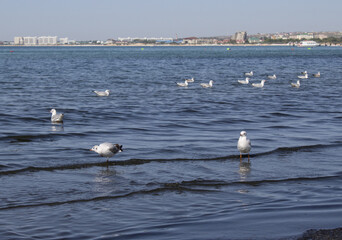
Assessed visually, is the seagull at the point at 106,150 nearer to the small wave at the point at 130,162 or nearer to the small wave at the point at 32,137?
the small wave at the point at 130,162

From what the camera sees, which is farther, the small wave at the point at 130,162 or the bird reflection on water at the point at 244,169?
the small wave at the point at 130,162

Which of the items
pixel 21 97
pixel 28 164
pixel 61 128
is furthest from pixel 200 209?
pixel 21 97

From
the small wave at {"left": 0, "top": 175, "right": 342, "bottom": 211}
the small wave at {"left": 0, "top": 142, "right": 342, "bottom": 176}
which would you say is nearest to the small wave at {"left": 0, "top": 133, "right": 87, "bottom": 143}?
the small wave at {"left": 0, "top": 142, "right": 342, "bottom": 176}

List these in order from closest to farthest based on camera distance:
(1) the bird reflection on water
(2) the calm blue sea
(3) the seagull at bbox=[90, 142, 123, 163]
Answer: (2) the calm blue sea
(1) the bird reflection on water
(3) the seagull at bbox=[90, 142, 123, 163]

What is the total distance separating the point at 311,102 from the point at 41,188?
69.1 ft

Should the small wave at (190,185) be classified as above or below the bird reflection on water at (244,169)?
above

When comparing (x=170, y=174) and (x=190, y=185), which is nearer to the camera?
(x=190, y=185)

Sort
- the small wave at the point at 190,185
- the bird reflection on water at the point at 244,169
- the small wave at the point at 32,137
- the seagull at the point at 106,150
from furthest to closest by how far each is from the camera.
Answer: the small wave at the point at 32,137 < the seagull at the point at 106,150 < the bird reflection on water at the point at 244,169 < the small wave at the point at 190,185

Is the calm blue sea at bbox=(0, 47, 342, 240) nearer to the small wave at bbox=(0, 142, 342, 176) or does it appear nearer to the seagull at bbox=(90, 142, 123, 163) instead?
the small wave at bbox=(0, 142, 342, 176)

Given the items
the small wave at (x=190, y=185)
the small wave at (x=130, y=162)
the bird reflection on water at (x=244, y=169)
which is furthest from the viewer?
the small wave at (x=130, y=162)

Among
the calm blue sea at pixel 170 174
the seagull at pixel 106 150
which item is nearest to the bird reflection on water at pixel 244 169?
the calm blue sea at pixel 170 174

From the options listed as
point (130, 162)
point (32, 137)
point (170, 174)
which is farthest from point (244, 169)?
point (32, 137)

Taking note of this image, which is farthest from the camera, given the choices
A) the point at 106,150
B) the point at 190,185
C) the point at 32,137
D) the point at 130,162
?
the point at 32,137

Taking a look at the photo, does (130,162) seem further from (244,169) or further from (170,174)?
(244,169)
